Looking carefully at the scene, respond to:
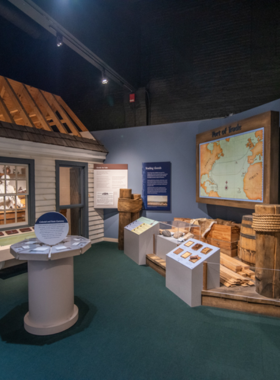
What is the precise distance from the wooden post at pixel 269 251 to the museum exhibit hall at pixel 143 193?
0.02m

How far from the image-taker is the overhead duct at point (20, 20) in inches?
200

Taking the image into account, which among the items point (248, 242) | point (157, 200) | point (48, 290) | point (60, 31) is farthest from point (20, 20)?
point (248, 242)

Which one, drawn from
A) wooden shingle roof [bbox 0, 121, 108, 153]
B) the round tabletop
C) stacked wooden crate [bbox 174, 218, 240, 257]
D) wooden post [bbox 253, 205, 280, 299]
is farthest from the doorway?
wooden post [bbox 253, 205, 280, 299]

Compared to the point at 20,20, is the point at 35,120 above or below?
below

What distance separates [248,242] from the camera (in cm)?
404

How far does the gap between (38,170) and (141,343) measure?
4266 millimetres

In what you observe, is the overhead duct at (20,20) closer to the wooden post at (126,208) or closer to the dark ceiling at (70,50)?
the dark ceiling at (70,50)

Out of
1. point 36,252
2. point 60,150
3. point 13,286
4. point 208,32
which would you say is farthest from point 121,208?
point 208,32

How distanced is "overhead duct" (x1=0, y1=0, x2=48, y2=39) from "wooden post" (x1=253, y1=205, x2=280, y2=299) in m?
6.50

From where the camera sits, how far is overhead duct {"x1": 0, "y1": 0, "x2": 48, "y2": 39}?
5.07 m

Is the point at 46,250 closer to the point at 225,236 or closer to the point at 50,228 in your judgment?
the point at 50,228

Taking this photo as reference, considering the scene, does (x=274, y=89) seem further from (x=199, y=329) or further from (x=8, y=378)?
(x=8, y=378)

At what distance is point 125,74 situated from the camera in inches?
282

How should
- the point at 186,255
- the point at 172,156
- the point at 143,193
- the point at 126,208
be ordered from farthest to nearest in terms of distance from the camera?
1. the point at 143,193
2. the point at 172,156
3. the point at 126,208
4. the point at 186,255
